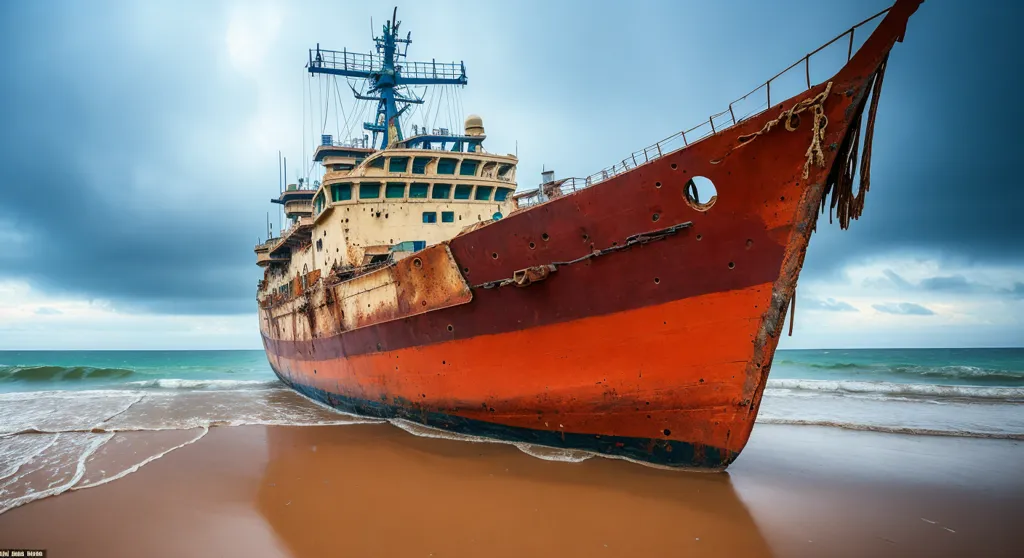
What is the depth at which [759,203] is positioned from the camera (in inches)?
200

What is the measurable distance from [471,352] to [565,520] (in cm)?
299

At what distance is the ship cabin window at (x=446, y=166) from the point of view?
11633 mm

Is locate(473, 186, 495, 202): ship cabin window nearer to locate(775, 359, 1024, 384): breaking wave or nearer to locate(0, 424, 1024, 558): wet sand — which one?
locate(0, 424, 1024, 558): wet sand

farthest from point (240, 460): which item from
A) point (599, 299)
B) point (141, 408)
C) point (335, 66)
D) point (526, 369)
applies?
point (335, 66)

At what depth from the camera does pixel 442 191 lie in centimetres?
1166

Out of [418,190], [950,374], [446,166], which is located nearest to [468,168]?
[446,166]

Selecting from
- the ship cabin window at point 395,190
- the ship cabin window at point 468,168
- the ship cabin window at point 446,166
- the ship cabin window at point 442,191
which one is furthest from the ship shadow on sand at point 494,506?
the ship cabin window at point 468,168

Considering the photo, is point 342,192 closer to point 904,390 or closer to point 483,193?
point 483,193

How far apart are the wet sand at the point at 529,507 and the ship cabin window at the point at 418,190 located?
6014mm

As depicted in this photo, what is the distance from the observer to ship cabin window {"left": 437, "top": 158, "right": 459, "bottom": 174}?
1163 centimetres

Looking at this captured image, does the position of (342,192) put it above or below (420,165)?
below

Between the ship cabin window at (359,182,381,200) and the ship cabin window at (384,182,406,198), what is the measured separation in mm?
215

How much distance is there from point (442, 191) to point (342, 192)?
235 cm

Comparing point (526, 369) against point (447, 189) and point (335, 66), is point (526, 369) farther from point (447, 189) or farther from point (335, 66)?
point (335, 66)
